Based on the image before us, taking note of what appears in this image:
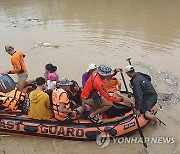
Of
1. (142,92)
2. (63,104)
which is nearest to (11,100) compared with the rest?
(63,104)

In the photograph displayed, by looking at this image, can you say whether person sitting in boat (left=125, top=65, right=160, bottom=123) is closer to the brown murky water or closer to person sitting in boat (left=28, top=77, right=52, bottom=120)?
the brown murky water

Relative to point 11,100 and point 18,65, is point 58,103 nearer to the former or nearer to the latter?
point 11,100

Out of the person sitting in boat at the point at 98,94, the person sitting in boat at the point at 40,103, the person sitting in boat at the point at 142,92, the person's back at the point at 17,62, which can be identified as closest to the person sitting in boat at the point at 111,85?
the person sitting in boat at the point at 98,94

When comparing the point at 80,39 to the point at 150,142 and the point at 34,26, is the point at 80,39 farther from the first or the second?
the point at 150,142

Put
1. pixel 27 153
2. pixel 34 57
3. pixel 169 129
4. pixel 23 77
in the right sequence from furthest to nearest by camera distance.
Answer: pixel 34 57, pixel 23 77, pixel 169 129, pixel 27 153

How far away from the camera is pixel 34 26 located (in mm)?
15055

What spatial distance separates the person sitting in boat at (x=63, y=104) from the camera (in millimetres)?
5672

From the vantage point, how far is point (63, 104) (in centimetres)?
568

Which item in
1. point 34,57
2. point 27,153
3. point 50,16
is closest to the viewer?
point 27,153

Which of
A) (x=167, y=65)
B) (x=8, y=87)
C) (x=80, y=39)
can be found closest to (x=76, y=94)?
(x=8, y=87)

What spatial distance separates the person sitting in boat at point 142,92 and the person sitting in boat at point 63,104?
1.16 meters

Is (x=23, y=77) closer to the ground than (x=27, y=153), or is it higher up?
higher up

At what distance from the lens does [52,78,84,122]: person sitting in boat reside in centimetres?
567

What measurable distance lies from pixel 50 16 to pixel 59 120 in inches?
466
